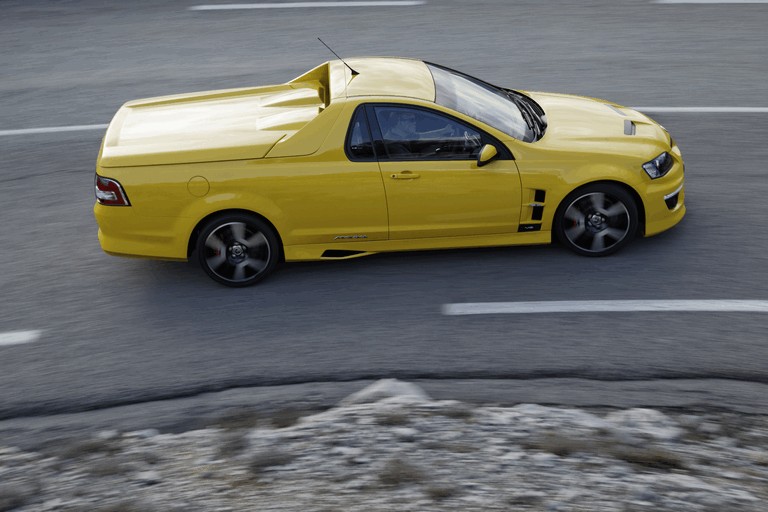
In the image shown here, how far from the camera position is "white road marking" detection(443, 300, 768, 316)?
7316 millimetres

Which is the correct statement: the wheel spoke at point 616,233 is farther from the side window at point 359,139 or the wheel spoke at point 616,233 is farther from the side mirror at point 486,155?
the side window at point 359,139

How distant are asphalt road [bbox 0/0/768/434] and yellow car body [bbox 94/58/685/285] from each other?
0.37 metres

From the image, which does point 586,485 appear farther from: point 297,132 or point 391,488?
point 297,132

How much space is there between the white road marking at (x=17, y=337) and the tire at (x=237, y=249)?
56.3 inches

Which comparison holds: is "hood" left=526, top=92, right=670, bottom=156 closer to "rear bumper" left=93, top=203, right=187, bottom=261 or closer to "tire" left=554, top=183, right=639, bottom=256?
"tire" left=554, top=183, right=639, bottom=256

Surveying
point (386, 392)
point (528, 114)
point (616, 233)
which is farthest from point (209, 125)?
point (616, 233)

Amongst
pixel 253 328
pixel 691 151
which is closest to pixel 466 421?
pixel 253 328

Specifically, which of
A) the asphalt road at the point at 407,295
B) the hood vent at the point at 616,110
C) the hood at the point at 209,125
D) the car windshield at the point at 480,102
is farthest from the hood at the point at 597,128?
the hood at the point at 209,125

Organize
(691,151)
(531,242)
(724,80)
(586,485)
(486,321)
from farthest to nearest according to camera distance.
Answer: (724,80) → (691,151) → (531,242) → (486,321) → (586,485)

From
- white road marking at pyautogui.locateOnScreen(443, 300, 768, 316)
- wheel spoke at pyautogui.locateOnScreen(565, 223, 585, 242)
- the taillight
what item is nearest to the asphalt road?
white road marking at pyautogui.locateOnScreen(443, 300, 768, 316)

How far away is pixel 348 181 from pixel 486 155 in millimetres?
1115

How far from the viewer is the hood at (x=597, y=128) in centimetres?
788

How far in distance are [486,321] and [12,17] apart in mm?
11522

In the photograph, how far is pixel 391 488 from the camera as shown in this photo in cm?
538
